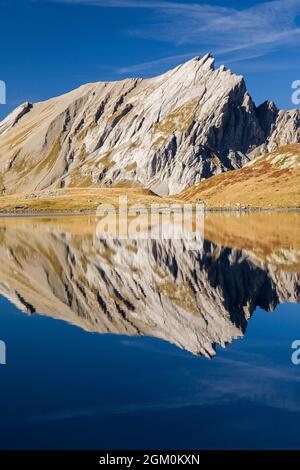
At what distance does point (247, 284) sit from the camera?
3900 centimetres

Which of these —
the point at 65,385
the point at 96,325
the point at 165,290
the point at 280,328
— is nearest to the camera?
the point at 65,385

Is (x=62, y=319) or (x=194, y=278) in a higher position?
(x=194, y=278)

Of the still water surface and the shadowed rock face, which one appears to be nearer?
the still water surface

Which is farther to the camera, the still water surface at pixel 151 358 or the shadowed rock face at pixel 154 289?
the shadowed rock face at pixel 154 289

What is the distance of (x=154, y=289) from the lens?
126 feet

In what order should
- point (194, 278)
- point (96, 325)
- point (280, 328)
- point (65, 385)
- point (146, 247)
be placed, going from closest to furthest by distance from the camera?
1. point (65, 385)
2. point (280, 328)
3. point (96, 325)
4. point (194, 278)
5. point (146, 247)

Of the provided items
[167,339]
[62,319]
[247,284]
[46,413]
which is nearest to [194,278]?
[247,284]

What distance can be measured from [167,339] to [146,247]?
42.1 m

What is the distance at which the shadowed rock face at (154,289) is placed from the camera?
2814 cm

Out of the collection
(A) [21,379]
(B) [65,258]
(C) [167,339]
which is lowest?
(A) [21,379]

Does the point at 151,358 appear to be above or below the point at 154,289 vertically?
below

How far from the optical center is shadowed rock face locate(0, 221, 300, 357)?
2814 centimetres

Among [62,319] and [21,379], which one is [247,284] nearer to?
[62,319]

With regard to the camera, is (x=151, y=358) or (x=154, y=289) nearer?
(x=151, y=358)
